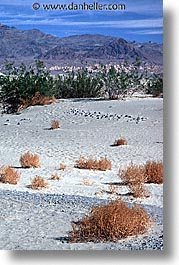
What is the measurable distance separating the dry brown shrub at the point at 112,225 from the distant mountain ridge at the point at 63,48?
0.89 metres

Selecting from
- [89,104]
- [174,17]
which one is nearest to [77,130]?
[89,104]

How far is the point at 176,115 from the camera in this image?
550 centimetres

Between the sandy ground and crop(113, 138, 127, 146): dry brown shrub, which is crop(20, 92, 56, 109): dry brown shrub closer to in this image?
the sandy ground

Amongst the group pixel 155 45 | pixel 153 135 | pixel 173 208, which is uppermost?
pixel 155 45

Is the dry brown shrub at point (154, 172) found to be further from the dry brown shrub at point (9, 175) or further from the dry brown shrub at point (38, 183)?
the dry brown shrub at point (9, 175)

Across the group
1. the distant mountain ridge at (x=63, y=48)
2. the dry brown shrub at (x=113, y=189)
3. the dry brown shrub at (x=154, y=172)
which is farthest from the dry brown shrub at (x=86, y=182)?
the distant mountain ridge at (x=63, y=48)

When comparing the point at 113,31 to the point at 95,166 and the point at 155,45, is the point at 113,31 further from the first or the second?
the point at 95,166

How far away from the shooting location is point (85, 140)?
570cm

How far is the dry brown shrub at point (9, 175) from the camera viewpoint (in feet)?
18.5

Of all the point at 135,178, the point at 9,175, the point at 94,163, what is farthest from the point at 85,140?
the point at 9,175

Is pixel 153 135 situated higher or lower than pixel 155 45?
lower

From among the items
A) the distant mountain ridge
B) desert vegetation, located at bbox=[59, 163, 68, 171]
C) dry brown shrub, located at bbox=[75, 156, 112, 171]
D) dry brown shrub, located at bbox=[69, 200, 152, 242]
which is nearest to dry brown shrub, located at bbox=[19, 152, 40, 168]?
desert vegetation, located at bbox=[59, 163, 68, 171]

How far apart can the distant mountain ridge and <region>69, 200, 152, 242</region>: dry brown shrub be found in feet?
2.93

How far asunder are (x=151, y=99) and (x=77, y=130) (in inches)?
19.2
